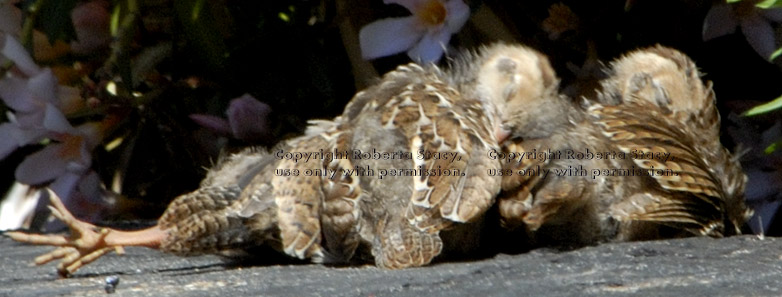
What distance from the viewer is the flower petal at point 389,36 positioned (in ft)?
10.2

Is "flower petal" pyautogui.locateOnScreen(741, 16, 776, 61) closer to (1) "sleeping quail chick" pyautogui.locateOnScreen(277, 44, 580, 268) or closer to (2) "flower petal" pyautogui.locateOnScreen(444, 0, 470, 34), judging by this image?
(1) "sleeping quail chick" pyautogui.locateOnScreen(277, 44, 580, 268)

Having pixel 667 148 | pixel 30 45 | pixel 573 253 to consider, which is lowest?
pixel 573 253

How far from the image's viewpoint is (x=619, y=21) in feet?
11.4

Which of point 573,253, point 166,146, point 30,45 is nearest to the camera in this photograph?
point 573,253

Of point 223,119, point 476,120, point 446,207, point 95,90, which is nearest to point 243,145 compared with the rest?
point 223,119

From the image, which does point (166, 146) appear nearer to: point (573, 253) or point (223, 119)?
point (223, 119)

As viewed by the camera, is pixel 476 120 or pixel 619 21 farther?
pixel 619 21

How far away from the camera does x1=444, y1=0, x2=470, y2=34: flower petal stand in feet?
9.71

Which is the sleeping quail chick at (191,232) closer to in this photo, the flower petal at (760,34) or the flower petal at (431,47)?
the flower petal at (431,47)

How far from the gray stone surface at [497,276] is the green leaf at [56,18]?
62cm

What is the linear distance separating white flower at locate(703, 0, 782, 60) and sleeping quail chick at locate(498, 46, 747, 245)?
24 cm

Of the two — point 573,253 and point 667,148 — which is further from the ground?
point 667,148

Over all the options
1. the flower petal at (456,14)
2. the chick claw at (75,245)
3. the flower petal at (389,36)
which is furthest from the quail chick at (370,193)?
the flower petal at (389,36)

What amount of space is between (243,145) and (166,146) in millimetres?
438
